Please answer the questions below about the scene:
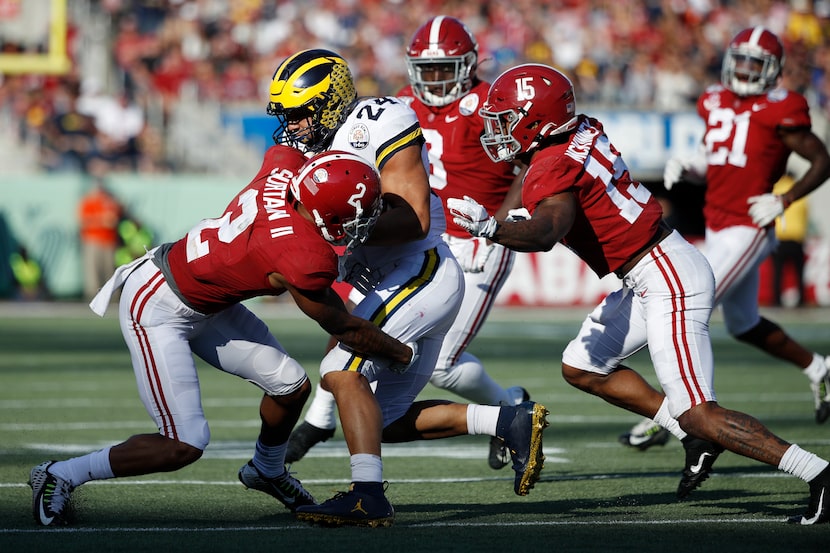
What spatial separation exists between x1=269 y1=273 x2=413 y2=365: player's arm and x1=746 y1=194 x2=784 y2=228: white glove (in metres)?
3.27

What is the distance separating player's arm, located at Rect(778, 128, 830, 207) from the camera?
7234mm

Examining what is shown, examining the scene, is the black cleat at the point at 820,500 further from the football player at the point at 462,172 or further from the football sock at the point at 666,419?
the football player at the point at 462,172

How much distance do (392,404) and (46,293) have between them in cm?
1347

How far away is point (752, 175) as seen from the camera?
24.3 ft

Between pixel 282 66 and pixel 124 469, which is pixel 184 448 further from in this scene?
pixel 282 66

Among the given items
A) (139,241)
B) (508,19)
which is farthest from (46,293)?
(508,19)

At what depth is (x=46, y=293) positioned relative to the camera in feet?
57.1

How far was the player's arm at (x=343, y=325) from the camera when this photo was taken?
4297 mm

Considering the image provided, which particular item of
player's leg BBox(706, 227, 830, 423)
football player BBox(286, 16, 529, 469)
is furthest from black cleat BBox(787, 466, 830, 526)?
player's leg BBox(706, 227, 830, 423)

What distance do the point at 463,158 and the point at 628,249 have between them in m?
1.83

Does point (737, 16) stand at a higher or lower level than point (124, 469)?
higher

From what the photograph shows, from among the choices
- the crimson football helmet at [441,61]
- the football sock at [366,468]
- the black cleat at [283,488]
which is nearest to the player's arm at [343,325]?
the football sock at [366,468]

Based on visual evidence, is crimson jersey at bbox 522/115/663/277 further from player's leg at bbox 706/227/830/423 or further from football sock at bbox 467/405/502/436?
player's leg at bbox 706/227/830/423

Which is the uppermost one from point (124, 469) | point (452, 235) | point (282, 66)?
point (282, 66)
